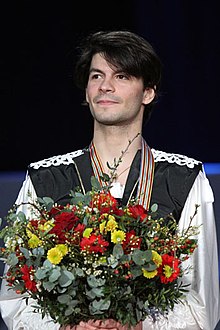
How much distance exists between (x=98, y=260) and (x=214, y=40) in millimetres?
2658

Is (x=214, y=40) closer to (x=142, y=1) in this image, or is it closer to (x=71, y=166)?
(x=142, y=1)

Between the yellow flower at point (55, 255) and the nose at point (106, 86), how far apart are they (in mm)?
765

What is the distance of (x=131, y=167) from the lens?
3.78 meters

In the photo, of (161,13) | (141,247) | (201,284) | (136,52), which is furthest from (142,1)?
(141,247)

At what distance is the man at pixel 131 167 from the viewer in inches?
145

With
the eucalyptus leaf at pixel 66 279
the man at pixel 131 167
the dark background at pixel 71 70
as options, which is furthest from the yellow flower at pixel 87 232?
the dark background at pixel 71 70

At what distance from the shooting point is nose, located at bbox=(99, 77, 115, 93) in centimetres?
369

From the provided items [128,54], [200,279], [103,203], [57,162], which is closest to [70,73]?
[57,162]

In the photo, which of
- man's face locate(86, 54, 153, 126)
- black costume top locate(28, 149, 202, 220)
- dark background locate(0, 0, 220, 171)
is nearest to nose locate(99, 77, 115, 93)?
man's face locate(86, 54, 153, 126)

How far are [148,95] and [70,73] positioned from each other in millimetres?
1851

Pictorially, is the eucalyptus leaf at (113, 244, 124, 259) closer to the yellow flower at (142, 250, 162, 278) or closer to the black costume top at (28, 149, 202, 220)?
the yellow flower at (142, 250, 162, 278)

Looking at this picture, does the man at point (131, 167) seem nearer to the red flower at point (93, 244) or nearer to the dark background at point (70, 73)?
the red flower at point (93, 244)

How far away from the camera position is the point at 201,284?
3.66 metres

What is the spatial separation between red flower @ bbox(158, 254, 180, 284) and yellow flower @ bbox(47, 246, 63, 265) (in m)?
0.26
